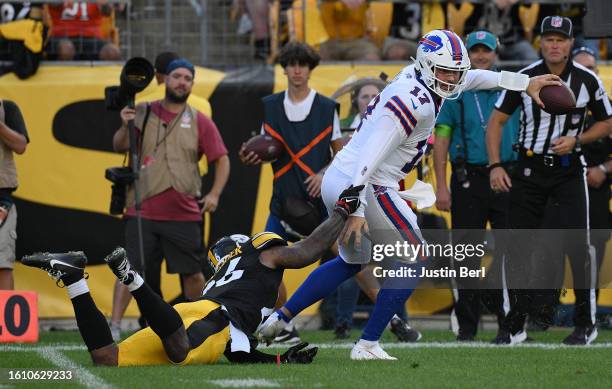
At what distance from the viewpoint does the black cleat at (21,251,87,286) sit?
5.83m

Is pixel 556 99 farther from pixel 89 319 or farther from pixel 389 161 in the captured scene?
pixel 89 319

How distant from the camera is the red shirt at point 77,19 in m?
10.7

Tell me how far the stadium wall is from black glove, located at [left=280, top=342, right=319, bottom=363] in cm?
329

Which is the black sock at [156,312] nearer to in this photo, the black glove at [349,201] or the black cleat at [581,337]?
the black glove at [349,201]

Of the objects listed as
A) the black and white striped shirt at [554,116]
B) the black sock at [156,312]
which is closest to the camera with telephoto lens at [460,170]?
the black and white striped shirt at [554,116]

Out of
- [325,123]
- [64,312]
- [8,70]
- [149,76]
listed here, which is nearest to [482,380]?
[325,123]

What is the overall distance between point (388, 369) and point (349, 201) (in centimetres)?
84

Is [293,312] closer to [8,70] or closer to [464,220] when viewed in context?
[464,220]

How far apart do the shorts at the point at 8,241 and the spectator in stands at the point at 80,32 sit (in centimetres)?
189

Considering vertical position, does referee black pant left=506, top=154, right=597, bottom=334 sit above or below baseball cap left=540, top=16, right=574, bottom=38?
below

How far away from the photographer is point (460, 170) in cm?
877

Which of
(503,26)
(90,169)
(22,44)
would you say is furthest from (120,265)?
(503,26)

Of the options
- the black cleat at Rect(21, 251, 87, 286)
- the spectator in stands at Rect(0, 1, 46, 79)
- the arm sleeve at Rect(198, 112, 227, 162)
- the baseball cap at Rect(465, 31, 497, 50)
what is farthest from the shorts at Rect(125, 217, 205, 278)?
the black cleat at Rect(21, 251, 87, 286)

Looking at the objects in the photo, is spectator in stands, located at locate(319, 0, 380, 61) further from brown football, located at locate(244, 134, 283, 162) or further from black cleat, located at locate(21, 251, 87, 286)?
black cleat, located at locate(21, 251, 87, 286)
